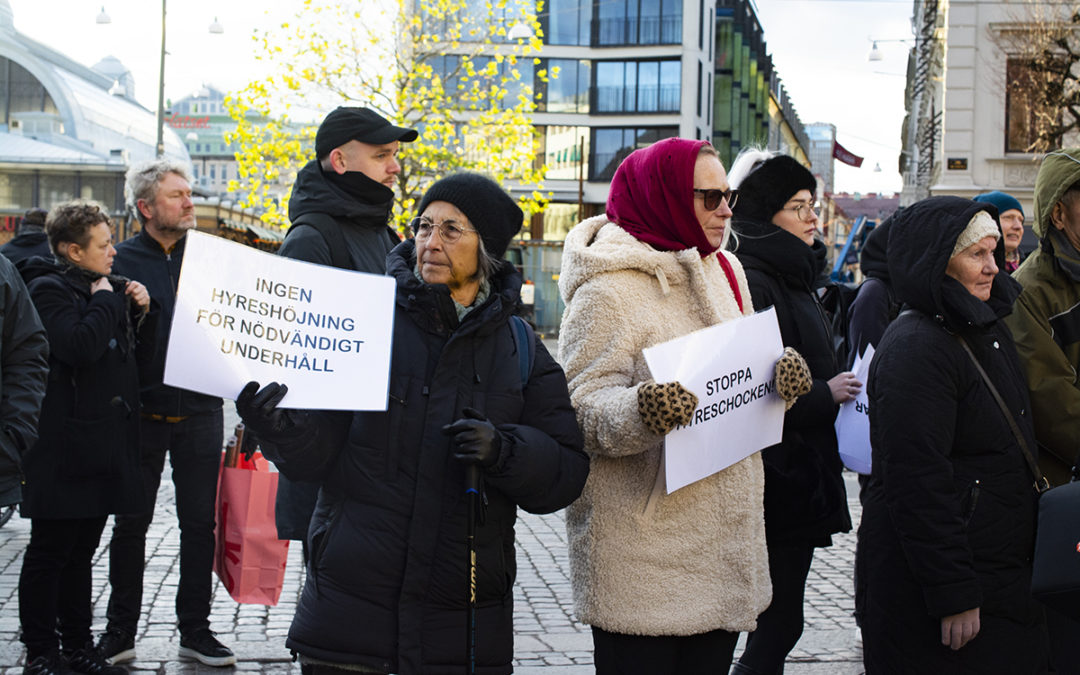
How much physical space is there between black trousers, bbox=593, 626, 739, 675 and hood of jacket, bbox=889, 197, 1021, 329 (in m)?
1.16

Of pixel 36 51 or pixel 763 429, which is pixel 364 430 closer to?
pixel 763 429

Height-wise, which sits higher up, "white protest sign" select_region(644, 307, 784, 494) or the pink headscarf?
the pink headscarf

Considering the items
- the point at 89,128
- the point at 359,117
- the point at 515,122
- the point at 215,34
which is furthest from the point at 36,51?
the point at 359,117

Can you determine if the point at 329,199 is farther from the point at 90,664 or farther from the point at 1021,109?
the point at 1021,109

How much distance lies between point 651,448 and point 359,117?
1.69 m

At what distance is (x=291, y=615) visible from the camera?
6.12 meters

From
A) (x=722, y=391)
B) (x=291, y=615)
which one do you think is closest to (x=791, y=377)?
(x=722, y=391)

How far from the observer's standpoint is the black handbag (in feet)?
9.99

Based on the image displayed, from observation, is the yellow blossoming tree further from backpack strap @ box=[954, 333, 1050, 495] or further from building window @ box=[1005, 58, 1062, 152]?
backpack strap @ box=[954, 333, 1050, 495]

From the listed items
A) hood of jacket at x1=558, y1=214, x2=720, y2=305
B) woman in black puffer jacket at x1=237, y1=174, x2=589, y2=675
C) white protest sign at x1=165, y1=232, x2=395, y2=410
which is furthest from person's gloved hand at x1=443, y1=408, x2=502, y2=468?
hood of jacket at x1=558, y1=214, x2=720, y2=305

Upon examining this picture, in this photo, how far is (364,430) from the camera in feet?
10.3

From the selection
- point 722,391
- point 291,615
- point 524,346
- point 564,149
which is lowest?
point 291,615

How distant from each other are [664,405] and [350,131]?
5.74 feet

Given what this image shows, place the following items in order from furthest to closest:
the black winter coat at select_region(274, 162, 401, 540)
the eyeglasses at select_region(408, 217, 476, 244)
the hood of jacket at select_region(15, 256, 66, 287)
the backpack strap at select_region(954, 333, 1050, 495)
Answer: the hood of jacket at select_region(15, 256, 66, 287), the black winter coat at select_region(274, 162, 401, 540), the backpack strap at select_region(954, 333, 1050, 495), the eyeglasses at select_region(408, 217, 476, 244)
